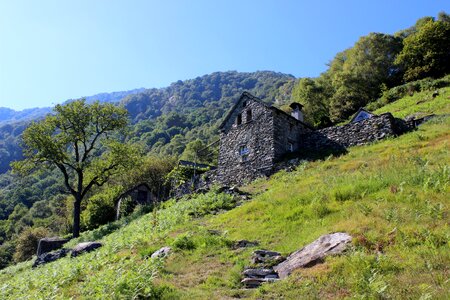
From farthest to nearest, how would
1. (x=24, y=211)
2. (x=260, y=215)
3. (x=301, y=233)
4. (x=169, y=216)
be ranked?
(x=24, y=211) < (x=169, y=216) < (x=260, y=215) < (x=301, y=233)

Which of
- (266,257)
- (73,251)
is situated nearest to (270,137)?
(73,251)

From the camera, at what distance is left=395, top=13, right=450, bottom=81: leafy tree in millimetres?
54094

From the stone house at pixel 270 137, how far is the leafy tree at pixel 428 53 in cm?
2626

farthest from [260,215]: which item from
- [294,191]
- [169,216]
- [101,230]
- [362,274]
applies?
[101,230]

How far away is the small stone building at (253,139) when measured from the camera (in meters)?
33.4

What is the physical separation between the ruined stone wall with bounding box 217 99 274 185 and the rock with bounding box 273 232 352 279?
1998cm

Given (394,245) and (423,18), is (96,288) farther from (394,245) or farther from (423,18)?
(423,18)

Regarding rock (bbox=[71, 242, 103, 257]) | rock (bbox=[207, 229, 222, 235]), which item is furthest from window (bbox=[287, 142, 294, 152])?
rock (bbox=[207, 229, 222, 235])

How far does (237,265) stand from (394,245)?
4339 millimetres

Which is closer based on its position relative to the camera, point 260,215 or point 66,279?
point 66,279

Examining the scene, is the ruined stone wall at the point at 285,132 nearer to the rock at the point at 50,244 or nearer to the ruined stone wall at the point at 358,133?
the ruined stone wall at the point at 358,133

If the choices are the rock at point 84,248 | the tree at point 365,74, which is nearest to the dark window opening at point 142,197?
the rock at point 84,248

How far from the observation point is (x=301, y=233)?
1389cm

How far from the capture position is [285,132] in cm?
3481
